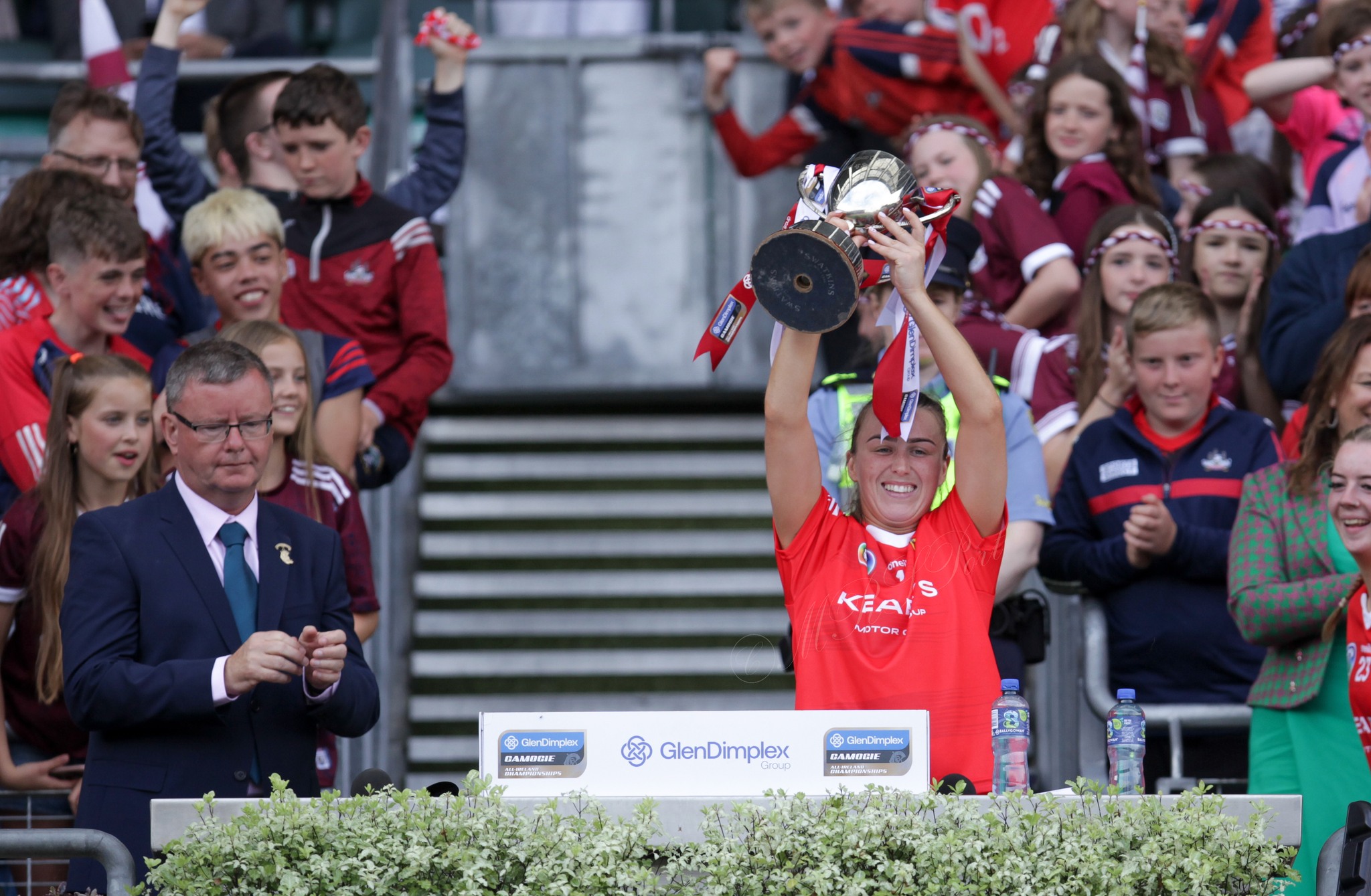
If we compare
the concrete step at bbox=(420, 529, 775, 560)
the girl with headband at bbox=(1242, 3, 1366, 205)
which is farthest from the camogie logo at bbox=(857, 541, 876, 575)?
the concrete step at bbox=(420, 529, 775, 560)

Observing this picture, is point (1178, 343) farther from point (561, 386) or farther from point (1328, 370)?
point (561, 386)

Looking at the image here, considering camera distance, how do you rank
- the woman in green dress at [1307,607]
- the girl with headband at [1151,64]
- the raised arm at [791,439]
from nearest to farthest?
the raised arm at [791,439] → the woman in green dress at [1307,607] → the girl with headband at [1151,64]

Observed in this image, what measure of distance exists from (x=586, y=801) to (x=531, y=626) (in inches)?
170

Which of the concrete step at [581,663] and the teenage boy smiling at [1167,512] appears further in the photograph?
the concrete step at [581,663]

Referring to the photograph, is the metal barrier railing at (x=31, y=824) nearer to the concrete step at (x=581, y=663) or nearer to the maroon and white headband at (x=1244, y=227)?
the concrete step at (x=581, y=663)

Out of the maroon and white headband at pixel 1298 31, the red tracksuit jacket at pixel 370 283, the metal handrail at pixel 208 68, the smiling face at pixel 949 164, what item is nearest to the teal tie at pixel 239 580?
the red tracksuit jacket at pixel 370 283

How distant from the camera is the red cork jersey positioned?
11.8ft

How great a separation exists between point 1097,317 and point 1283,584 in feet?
5.51

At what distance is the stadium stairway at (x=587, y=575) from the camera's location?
7098mm

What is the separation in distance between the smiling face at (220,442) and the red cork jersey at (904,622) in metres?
1.18

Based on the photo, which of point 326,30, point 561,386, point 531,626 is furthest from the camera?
point 326,30

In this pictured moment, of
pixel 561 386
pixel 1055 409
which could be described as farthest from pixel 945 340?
pixel 561 386

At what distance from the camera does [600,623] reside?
732 cm

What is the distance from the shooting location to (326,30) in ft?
34.7
